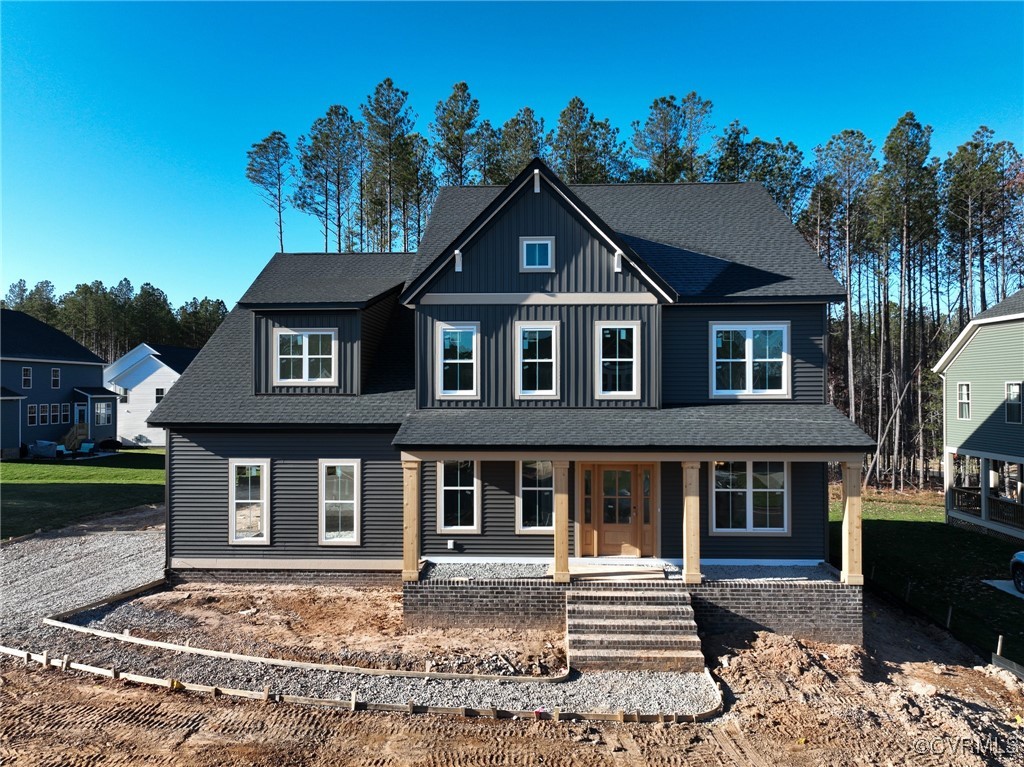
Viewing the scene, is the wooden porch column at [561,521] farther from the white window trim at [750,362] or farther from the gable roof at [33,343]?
the gable roof at [33,343]

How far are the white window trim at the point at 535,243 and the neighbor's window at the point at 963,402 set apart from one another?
2021cm

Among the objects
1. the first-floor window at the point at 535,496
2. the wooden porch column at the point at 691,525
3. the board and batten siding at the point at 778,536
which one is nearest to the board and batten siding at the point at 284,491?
the first-floor window at the point at 535,496

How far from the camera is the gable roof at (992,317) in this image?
19672 millimetres

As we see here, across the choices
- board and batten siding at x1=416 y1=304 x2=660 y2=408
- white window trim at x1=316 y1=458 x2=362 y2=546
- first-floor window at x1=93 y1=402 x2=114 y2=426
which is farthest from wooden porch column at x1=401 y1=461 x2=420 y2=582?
first-floor window at x1=93 y1=402 x2=114 y2=426

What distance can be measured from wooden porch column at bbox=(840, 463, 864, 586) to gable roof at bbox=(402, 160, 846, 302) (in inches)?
165

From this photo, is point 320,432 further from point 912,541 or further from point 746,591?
point 912,541

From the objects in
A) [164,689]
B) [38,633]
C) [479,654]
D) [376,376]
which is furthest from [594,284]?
[38,633]

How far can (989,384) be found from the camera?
20906mm

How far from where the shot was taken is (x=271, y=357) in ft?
46.2

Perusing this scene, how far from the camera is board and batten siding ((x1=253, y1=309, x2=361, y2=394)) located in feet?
45.5

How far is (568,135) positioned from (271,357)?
25759 millimetres

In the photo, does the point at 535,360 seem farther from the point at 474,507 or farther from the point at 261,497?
the point at 261,497

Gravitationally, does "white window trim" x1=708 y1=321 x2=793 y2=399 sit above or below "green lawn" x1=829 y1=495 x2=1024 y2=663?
above

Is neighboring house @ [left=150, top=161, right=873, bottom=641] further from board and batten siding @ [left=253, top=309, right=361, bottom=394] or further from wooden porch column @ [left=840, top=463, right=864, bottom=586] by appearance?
wooden porch column @ [left=840, top=463, right=864, bottom=586]
